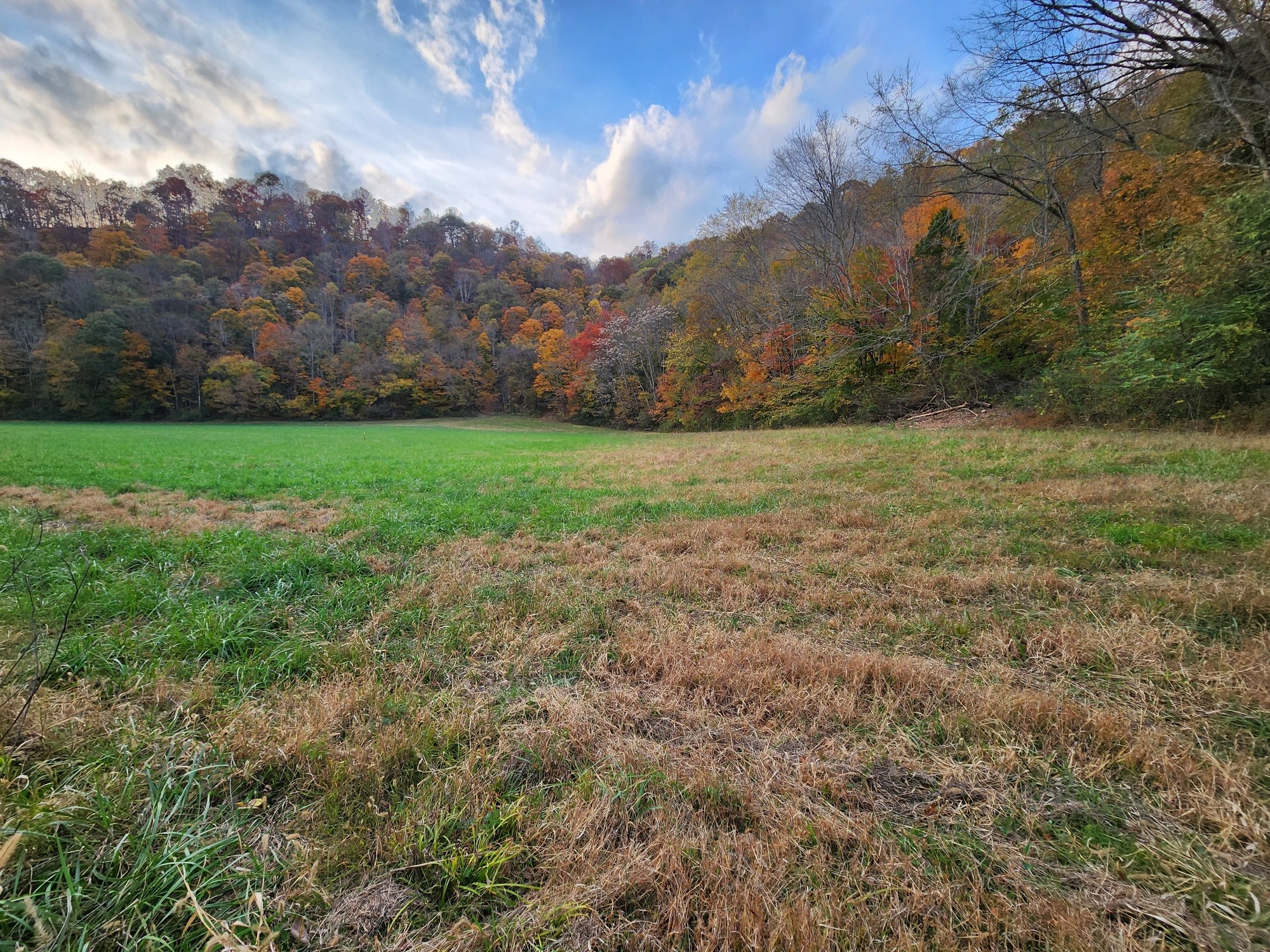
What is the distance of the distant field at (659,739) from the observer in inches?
56.3

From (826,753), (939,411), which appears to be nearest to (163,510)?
(826,753)

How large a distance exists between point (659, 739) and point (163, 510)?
342 inches

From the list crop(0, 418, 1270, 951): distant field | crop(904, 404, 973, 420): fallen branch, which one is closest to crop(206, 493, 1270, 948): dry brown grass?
crop(0, 418, 1270, 951): distant field

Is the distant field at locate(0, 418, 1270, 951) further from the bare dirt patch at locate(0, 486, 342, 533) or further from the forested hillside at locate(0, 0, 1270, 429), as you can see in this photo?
the forested hillside at locate(0, 0, 1270, 429)

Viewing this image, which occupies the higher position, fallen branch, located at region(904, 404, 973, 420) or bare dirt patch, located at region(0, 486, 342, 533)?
fallen branch, located at region(904, 404, 973, 420)

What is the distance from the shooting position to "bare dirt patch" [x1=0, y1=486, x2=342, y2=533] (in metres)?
5.94

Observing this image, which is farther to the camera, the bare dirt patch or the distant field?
the bare dirt patch

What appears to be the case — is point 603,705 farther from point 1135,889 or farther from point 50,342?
point 50,342

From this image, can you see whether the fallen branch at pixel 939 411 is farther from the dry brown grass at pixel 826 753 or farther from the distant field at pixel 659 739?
the dry brown grass at pixel 826 753

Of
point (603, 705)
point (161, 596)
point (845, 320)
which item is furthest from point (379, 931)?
point (845, 320)

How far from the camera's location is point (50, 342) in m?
46.2

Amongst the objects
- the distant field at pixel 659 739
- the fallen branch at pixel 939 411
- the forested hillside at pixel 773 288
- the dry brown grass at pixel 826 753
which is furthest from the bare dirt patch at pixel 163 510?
the fallen branch at pixel 939 411

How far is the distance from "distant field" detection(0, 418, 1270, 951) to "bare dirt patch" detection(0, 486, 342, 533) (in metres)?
0.64

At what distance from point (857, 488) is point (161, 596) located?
8630 millimetres
